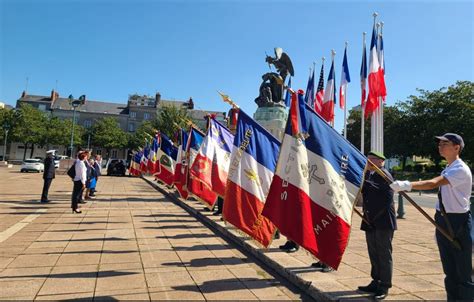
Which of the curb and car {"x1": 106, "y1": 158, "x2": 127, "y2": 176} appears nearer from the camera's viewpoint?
the curb

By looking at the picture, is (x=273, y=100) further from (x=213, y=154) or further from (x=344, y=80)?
(x=213, y=154)

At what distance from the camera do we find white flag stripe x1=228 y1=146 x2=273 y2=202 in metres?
6.33

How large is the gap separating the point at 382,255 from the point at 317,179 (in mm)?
1181

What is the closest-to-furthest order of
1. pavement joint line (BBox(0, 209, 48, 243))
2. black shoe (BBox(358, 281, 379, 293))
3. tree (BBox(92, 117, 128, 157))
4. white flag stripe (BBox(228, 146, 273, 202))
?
black shoe (BBox(358, 281, 379, 293))
white flag stripe (BBox(228, 146, 273, 202))
pavement joint line (BBox(0, 209, 48, 243))
tree (BBox(92, 117, 128, 157))

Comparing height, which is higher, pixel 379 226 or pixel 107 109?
pixel 107 109

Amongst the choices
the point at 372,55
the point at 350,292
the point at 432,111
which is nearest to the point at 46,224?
the point at 350,292

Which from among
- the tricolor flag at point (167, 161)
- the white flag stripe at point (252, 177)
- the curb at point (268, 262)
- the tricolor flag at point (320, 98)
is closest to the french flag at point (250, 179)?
the white flag stripe at point (252, 177)

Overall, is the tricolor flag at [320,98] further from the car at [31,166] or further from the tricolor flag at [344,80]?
the car at [31,166]

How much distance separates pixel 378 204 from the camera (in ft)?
15.1

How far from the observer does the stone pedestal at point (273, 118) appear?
13.8m

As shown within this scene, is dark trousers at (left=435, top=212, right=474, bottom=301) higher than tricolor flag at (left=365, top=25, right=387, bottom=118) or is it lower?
lower

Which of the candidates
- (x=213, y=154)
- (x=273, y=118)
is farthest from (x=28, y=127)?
(x=213, y=154)

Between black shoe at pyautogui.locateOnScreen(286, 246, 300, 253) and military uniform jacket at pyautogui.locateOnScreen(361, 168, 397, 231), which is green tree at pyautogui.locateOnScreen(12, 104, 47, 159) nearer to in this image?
black shoe at pyautogui.locateOnScreen(286, 246, 300, 253)

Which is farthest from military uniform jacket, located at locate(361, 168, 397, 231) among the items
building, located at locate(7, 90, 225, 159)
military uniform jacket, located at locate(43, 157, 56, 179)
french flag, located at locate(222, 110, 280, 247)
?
building, located at locate(7, 90, 225, 159)
